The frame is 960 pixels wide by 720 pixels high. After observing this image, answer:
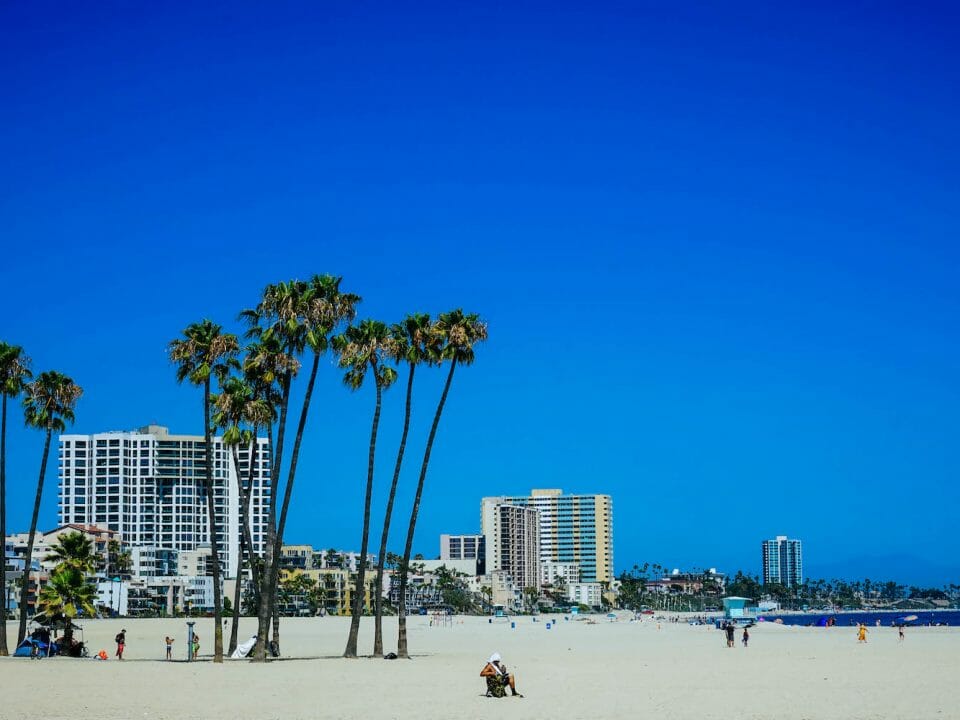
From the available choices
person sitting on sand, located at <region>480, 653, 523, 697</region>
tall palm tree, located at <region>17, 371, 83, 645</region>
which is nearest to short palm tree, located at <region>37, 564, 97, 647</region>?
tall palm tree, located at <region>17, 371, 83, 645</region>

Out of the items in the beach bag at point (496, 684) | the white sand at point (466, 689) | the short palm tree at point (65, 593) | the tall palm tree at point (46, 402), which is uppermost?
the tall palm tree at point (46, 402)

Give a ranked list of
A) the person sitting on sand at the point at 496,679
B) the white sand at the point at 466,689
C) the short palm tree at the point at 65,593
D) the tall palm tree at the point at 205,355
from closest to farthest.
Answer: the white sand at the point at 466,689 < the person sitting on sand at the point at 496,679 < the tall palm tree at the point at 205,355 < the short palm tree at the point at 65,593

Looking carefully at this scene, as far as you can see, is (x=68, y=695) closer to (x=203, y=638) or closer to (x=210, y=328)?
(x=210, y=328)

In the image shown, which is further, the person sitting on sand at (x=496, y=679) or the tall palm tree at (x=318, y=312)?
the tall palm tree at (x=318, y=312)

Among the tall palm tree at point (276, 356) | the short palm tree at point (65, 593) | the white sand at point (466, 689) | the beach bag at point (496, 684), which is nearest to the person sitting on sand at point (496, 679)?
the beach bag at point (496, 684)

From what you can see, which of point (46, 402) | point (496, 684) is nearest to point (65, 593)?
point (46, 402)

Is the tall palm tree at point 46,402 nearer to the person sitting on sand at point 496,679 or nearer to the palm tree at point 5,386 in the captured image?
the palm tree at point 5,386

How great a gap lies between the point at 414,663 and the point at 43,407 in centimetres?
1985

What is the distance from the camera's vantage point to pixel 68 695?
33.2 m

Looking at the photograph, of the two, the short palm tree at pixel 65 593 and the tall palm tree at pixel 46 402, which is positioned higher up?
the tall palm tree at pixel 46 402

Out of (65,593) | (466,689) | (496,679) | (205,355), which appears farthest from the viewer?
(65,593)

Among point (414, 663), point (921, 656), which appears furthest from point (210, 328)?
point (921, 656)

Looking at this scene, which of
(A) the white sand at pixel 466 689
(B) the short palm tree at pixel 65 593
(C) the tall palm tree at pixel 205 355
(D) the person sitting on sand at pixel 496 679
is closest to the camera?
(A) the white sand at pixel 466 689

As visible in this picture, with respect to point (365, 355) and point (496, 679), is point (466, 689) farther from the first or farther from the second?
point (365, 355)
